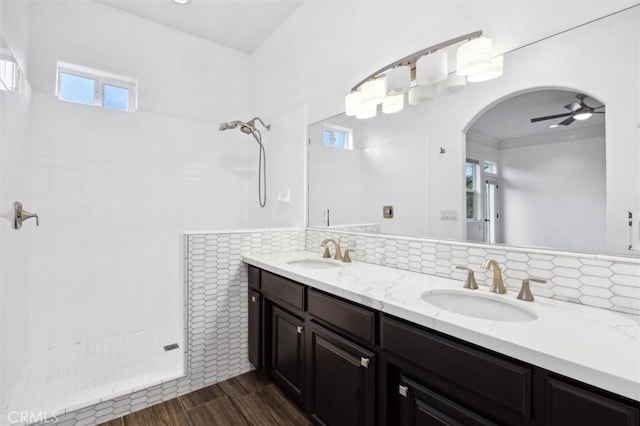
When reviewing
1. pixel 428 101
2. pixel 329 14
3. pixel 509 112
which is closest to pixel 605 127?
pixel 509 112

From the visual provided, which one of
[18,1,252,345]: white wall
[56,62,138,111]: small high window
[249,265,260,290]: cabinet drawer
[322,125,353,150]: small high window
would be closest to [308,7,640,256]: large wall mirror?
[322,125,353,150]: small high window

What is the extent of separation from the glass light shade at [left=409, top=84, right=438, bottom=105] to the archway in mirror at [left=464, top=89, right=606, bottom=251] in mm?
295

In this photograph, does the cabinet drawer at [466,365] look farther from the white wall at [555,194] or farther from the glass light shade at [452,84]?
the glass light shade at [452,84]

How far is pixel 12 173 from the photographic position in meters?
1.72

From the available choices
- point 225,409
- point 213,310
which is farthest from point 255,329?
point 225,409

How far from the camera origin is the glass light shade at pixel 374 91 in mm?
1820

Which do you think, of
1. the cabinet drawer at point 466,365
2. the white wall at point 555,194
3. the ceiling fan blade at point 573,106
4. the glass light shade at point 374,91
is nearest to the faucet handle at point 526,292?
the white wall at point 555,194

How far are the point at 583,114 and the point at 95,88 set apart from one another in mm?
3474

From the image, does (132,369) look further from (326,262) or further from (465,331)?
(465,331)

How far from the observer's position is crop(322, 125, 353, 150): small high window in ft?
7.23

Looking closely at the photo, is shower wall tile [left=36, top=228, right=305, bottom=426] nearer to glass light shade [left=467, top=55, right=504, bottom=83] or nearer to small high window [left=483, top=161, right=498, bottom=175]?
small high window [left=483, top=161, right=498, bottom=175]

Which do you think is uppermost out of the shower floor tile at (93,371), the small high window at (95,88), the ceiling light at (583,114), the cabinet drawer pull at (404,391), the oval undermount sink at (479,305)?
the small high window at (95,88)

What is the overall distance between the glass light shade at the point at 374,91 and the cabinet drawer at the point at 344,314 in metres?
1.23

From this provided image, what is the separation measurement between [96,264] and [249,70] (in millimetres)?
2522
